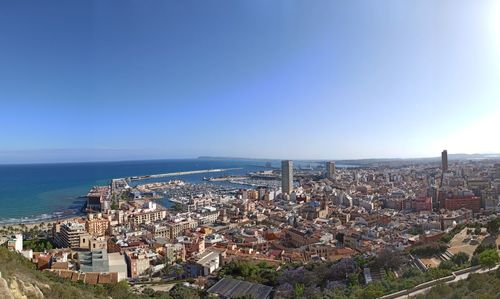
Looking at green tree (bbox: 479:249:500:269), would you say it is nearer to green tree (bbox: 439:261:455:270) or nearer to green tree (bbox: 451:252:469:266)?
green tree (bbox: 439:261:455:270)

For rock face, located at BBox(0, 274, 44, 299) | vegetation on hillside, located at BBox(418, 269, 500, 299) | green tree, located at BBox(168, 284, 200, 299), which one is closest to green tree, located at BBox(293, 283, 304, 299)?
green tree, located at BBox(168, 284, 200, 299)

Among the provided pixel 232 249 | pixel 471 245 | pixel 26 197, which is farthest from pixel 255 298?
pixel 26 197

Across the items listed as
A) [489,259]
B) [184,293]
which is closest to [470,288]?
[489,259]

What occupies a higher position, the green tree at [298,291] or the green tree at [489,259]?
the green tree at [489,259]

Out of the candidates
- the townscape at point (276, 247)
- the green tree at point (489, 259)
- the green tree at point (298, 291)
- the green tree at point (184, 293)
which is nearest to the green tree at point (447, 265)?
the townscape at point (276, 247)

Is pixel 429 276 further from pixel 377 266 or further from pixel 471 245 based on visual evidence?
pixel 471 245

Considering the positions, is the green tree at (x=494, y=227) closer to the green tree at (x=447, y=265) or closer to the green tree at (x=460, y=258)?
the green tree at (x=460, y=258)
